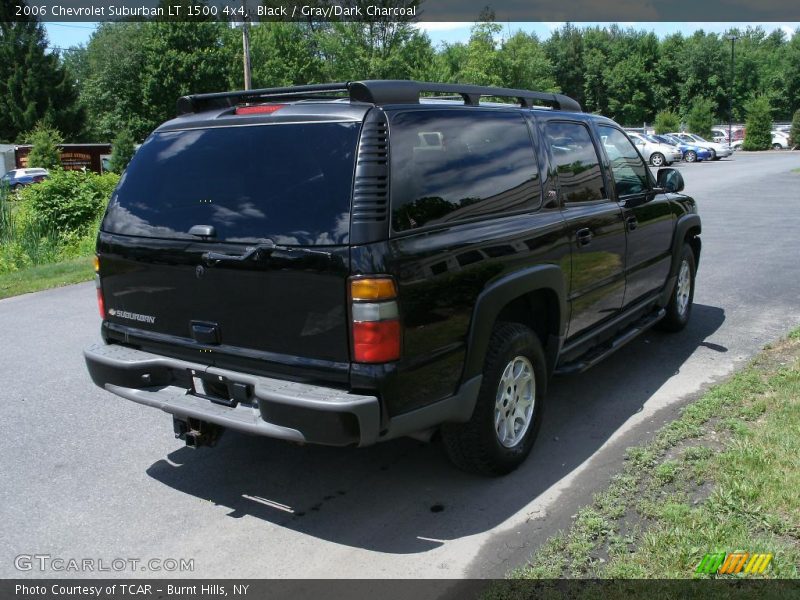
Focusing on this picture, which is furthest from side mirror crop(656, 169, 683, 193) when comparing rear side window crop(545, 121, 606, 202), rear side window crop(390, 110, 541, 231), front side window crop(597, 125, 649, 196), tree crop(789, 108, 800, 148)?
tree crop(789, 108, 800, 148)

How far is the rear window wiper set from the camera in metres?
3.30

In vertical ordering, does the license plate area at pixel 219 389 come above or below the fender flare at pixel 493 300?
below

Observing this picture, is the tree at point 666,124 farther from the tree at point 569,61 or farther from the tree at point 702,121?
the tree at point 569,61

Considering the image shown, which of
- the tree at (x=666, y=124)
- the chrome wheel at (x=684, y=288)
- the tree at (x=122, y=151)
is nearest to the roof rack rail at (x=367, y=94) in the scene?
→ the chrome wheel at (x=684, y=288)

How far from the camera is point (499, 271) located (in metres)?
3.91

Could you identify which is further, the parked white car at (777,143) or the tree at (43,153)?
the parked white car at (777,143)

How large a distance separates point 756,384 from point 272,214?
377cm

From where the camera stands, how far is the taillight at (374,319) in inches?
127

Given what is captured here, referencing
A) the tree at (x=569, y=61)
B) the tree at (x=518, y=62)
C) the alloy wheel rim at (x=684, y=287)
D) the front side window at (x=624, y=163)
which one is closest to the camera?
the front side window at (x=624, y=163)

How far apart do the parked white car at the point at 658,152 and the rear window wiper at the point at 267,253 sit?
35.0m

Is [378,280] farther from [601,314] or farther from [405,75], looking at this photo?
[405,75]

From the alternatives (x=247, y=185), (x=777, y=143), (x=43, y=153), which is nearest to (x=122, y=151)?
(x=43, y=153)

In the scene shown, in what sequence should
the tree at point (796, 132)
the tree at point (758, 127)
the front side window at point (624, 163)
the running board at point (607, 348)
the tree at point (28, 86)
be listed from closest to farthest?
the running board at point (607, 348) < the front side window at point (624, 163) < the tree at point (28, 86) < the tree at point (758, 127) < the tree at point (796, 132)

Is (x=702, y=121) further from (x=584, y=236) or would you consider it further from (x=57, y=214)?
(x=584, y=236)
